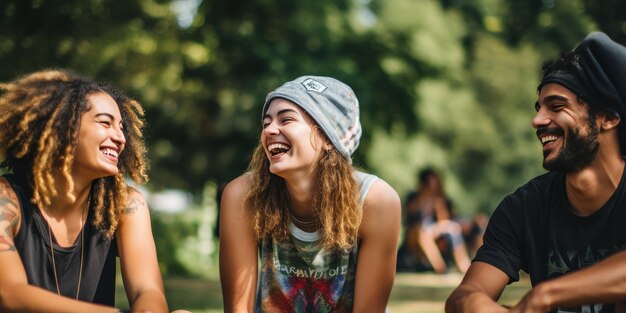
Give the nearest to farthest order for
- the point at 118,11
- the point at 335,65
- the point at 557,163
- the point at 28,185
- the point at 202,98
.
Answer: the point at 557,163
the point at 28,185
the point at 335,65
the point at 118,11
the point at 202,98

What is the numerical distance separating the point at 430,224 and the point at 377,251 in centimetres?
1018

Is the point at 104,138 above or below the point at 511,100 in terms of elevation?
below

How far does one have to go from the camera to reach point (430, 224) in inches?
567

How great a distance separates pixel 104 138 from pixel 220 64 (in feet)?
29.9

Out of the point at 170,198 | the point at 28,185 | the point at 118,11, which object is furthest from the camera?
the point at 170,198

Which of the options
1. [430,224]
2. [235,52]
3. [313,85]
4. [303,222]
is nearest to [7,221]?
[303,222]

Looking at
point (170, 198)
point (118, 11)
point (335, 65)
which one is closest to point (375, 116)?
point (335, 65)

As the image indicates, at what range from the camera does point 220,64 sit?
1312 cm

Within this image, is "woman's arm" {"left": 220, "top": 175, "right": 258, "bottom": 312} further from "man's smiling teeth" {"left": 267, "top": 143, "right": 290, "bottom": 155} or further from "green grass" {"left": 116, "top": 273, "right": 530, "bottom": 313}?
"green grass" {"left": 116, "top": 273, "right": 530, "bottom": 313}

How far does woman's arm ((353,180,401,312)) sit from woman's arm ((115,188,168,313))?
40.2 inches

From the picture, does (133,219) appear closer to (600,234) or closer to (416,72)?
(600,234)

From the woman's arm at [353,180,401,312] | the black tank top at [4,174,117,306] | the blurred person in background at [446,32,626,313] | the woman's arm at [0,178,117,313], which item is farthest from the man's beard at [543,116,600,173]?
the black tank top at [4,174,117,306]

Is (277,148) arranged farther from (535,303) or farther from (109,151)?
(535,303)

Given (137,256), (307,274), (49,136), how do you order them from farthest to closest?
(307,274)
(137,256)
(49,136)
